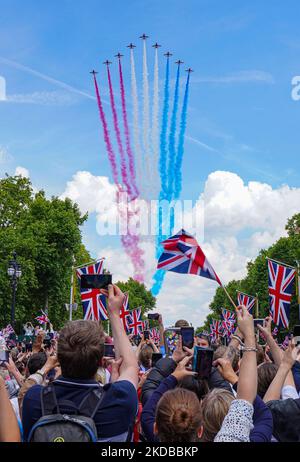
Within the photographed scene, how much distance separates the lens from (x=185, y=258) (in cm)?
779

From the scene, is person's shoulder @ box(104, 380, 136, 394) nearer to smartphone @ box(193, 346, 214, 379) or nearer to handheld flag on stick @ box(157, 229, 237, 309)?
smartphone @ box(193, 346, 214, 379)

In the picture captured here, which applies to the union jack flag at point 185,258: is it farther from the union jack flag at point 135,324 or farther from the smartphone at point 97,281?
the union jack flag at point 135,324

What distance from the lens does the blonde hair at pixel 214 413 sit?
3.58 m

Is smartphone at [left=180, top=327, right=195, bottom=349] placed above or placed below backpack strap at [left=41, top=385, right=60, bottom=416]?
above

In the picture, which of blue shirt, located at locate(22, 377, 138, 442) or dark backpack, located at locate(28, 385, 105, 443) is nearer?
dark backpack, located at locate(28, 385, 105, 443)

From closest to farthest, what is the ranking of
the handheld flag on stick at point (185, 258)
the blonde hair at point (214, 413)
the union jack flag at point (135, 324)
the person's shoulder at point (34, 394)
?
the person's shoulder at point (34, 394) < the blonde hair at point (214, 413) < the handheld flag on stick at point (185, 258) < the union jack flag at point (135, 324)

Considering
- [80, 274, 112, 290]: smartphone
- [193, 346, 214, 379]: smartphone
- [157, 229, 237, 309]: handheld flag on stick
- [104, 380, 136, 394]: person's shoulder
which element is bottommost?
[104, 380, 136, 394]: person's shoulder

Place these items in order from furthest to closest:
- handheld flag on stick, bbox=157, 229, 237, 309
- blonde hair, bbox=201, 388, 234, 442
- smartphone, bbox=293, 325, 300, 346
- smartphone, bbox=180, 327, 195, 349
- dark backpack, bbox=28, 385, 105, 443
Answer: handheld flag on stick, bbox=157, 229, 237, 309, smartphone, bbox=180, 327, 195, 349, smartphone, bbox=293, 325, 300, 346, blonde hair, bbox=201, 388, 234, 442, dark backpack, bbox=28, 385, 105, 443

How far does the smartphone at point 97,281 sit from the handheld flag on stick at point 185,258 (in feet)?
7.94

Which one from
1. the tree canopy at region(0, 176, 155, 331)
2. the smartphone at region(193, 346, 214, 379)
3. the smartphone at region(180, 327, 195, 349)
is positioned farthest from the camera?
the tree canopy at region(0, 176, 155, 331)

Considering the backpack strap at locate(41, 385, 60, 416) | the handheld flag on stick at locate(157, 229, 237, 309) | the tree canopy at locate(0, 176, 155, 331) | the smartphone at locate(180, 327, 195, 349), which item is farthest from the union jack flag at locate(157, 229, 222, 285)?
the tree canopy at locate(0, 176, 155, 331)

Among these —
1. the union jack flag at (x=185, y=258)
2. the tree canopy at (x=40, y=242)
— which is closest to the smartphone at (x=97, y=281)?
the union jack flag at (x=185, y=258)

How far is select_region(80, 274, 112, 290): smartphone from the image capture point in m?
4.22
